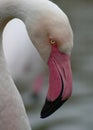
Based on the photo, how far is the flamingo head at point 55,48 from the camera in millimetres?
2688

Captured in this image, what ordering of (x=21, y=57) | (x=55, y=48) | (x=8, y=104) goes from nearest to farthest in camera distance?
(x=55, y=48)
(x=8, y=104)
(x=21, y=57)

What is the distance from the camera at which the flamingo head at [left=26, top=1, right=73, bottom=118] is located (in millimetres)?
2688

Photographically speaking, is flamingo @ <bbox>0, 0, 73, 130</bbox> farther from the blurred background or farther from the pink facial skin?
the blurred background

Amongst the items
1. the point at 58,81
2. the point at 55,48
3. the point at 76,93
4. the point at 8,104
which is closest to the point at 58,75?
the point at 58,81

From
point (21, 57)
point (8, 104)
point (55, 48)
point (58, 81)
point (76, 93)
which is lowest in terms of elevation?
point (76, 93)

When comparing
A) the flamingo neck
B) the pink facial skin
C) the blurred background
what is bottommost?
the blurred background

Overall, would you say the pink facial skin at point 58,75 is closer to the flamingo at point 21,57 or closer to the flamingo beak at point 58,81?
the flamingo beak at point 58,81

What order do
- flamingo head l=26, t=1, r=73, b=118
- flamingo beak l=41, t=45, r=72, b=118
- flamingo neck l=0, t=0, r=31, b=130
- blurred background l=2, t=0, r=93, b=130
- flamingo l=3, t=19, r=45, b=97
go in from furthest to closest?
flamingo l=3, t=19, r=45, b=97
blurred background l=2, t=0, r=93, b=130
flamingo neck l=0, t=0, r=31, b=130
flamingo beak l=41, t=45, r=72, b=118
flamingo head l=26, t=1, r=73, b=118

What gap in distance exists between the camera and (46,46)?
9.18 ft

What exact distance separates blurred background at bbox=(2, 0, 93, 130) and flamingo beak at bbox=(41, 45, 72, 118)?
3.52m

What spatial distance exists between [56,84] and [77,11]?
274 inches

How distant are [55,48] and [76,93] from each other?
441 cm

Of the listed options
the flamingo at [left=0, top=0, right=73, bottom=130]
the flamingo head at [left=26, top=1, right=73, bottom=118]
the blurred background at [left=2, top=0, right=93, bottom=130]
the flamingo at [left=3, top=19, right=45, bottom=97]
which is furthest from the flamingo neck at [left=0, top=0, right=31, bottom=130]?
the flamingo at [left=3, top=19, right=45, bottom=97]

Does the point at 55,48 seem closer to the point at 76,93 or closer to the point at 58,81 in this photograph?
the point at 58,81
